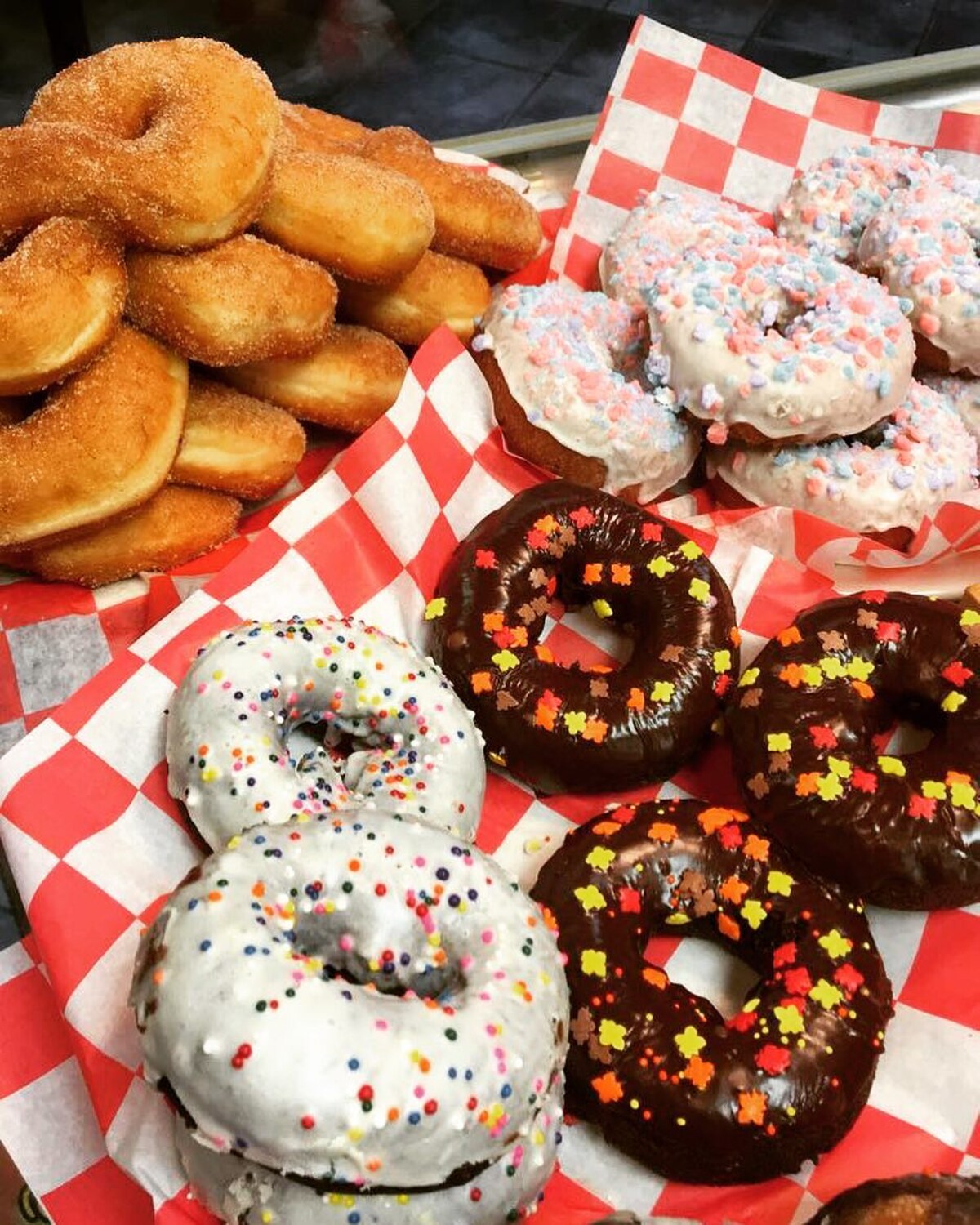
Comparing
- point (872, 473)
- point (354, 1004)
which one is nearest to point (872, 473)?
point (872, 473)

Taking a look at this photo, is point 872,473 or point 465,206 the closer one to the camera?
point 872,473

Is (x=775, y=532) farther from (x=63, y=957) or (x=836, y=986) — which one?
(x=63, y=957)

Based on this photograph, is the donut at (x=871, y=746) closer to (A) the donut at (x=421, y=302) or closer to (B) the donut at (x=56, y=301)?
(A) the donut at (x=421, y=302)

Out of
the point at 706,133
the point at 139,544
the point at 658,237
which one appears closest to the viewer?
the point at 139,544

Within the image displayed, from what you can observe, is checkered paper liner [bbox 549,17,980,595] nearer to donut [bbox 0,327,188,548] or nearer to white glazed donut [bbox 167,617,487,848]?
donut [bbox 0,327,188,548]

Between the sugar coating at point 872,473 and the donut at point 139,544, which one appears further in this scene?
the sugar coating at point 872,473

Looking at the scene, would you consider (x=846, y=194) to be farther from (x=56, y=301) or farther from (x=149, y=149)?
(x=56, y=301)

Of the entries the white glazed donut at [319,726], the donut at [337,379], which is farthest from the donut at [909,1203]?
the donut at [337,379]
